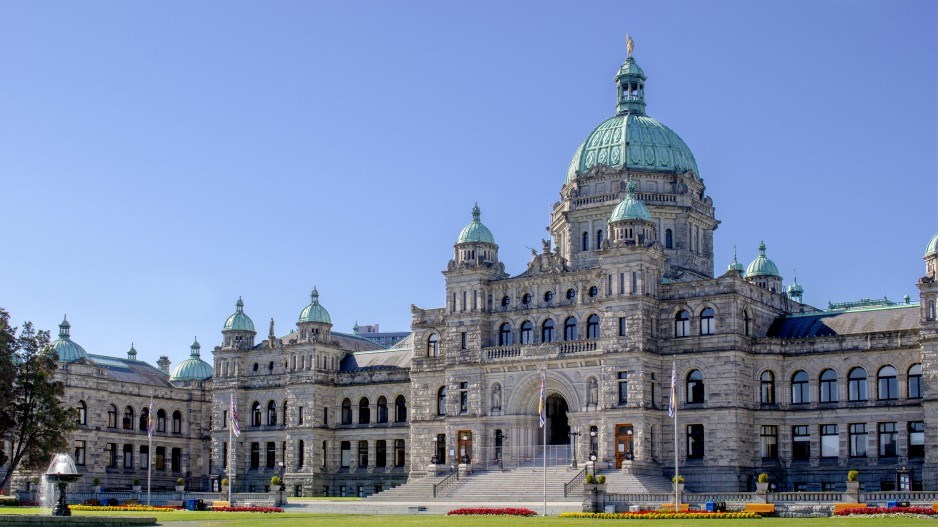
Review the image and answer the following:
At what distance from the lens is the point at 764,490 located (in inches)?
2943

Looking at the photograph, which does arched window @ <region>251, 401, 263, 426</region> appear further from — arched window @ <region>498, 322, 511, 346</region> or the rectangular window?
the rectangular window

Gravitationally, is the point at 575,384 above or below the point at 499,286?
below

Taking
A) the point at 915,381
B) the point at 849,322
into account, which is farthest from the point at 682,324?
the point at 915,381

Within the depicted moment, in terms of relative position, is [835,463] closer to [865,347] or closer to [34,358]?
[865,347]

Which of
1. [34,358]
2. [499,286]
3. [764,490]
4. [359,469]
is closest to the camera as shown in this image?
[764,490]

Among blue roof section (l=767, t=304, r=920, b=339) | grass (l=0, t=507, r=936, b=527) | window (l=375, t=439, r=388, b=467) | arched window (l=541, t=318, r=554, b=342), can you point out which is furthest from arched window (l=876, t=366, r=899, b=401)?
window (l=375, t=439, r=388, b=467)

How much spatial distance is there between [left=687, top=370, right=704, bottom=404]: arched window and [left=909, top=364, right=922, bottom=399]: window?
13015mm

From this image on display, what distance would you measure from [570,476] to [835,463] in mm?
16768

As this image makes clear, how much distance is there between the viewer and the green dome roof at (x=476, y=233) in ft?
333

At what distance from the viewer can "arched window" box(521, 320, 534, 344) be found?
98812 millimetres

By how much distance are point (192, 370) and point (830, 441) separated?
6516 centimetres

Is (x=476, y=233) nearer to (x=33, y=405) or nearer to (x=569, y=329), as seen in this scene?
(x=569, y=329)

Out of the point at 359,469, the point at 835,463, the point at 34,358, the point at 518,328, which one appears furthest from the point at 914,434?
the point at 34,358

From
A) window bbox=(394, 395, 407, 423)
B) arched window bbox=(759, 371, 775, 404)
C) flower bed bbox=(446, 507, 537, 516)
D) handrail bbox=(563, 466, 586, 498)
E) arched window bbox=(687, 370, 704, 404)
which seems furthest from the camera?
window bbox=(394, 395, 407, 423)
